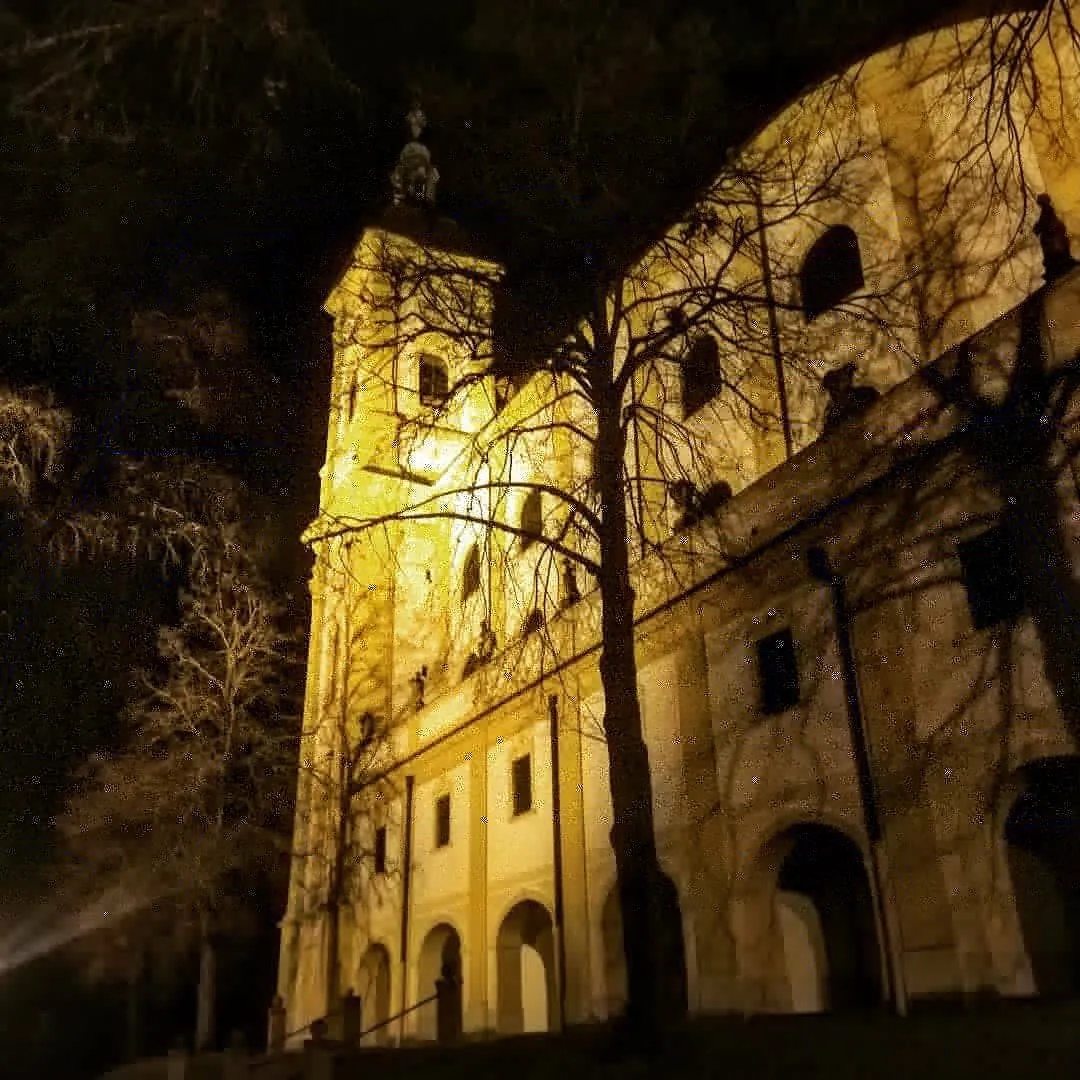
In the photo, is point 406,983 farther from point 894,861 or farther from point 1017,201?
point 1017,201

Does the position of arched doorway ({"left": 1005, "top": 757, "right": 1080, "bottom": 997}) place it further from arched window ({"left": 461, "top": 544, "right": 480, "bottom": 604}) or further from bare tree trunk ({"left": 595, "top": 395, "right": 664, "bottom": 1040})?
arched window ({"left": 461, "top": 544, "right": 480, "bottom": 604})

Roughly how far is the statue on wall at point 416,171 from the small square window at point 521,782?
2440 centimetres

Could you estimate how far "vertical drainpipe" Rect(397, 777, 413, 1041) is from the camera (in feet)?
77.9

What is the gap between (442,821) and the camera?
24.2 meters

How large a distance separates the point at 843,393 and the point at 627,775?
898cm

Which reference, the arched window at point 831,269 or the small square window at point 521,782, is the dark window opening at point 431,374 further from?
the arched window at point 831,269

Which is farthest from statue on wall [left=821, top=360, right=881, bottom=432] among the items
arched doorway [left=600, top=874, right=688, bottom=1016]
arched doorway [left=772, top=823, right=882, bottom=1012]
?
arched doorway [left=600, top=874, right=688, bottom=1016]

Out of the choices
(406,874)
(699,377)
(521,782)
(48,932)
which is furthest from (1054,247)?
(48,932)

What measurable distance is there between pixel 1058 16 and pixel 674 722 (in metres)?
12.3

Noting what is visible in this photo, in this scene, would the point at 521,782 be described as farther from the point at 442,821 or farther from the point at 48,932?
the point at 48,932

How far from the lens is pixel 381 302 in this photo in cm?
1230

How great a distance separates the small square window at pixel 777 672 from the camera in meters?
14.7

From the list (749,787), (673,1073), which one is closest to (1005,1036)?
(673,1073)

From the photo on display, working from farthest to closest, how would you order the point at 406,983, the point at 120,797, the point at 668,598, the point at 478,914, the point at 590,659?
the point at 120,797
the point at 406,983
the point at 478,914
the point at 590,659
the point at 668,598
